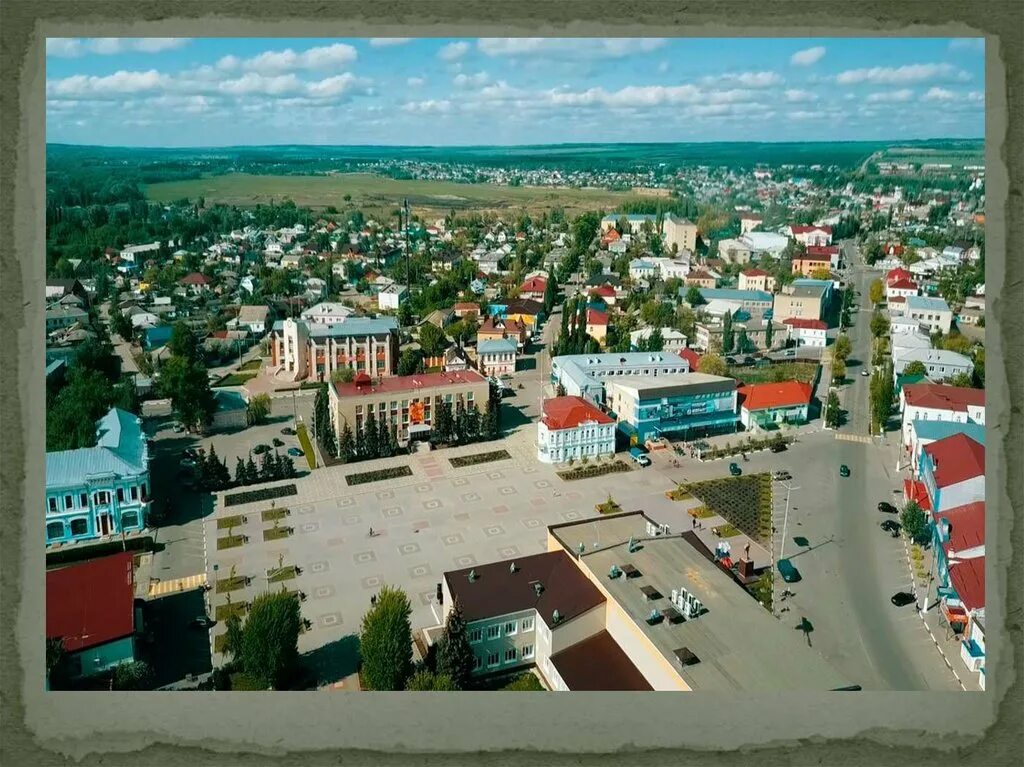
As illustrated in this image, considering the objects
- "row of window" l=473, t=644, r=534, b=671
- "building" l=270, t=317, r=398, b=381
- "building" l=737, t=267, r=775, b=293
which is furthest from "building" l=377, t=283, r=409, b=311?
"row of window" l=473, t=644, r=534, b=671

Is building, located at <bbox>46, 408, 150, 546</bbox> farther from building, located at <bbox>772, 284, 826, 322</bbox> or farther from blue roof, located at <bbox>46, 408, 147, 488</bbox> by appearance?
building, located at <bbox>772, 284, 826, 322</bbox>

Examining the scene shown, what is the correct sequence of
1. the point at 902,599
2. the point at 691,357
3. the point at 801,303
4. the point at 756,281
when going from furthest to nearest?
the point at 756,281 → the point at 801,303 → the point at 691,357 → the point at 902,599

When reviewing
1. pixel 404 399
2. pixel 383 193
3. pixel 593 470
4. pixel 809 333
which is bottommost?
pixel 593 470

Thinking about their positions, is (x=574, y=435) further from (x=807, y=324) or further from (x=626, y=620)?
(x=807, y=324)

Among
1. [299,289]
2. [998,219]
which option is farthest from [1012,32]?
[299,289]

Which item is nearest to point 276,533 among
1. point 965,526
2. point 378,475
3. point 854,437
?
point 378,475

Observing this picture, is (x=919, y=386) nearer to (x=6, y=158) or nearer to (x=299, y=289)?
(x=6, y=158)
